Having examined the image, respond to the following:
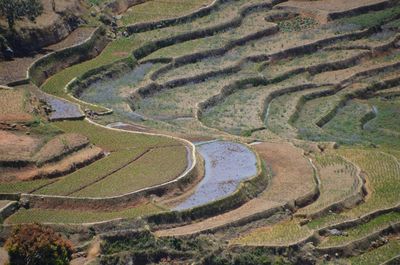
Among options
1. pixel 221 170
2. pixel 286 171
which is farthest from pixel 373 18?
pixel 221 170

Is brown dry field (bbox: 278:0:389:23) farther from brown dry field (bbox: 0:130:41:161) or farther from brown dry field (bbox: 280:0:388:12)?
brown dry field (bbox: 0:130:41:161)

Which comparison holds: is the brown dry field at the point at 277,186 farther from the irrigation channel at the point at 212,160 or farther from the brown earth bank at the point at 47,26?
the brown earth bank at the point at 47,26

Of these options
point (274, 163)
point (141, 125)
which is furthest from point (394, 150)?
point (141, 125)

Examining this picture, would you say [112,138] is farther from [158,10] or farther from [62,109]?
[158,10]

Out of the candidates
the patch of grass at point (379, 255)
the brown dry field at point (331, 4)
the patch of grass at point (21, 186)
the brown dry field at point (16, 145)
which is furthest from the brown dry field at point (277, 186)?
the brown dry field at point (331, 4)

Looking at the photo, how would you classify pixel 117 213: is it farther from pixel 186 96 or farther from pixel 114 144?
pixel 186 96

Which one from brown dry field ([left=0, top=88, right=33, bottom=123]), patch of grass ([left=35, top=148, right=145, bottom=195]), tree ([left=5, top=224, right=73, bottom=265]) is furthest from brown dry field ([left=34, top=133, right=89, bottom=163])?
tree ([left=5, top=224, right=73, bottom=265])
